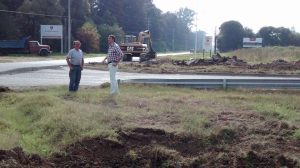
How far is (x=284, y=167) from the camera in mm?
7418

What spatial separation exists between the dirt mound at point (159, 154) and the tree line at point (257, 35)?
87.4 m

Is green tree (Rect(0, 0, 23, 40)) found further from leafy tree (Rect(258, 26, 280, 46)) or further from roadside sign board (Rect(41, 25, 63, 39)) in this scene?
leafy tree (Rect(258, 26, 280, 46))

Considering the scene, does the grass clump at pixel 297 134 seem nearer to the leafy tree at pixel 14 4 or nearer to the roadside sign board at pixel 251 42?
the leafy tree at pixel 14 4

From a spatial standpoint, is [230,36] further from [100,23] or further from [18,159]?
[18,159]

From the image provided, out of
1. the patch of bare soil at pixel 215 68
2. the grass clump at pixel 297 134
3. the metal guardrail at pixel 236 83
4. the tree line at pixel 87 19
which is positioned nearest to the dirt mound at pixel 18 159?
the grass clump at pixel 297 134

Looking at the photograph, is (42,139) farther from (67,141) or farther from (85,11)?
(85,11)

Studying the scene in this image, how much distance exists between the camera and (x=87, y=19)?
297 ft

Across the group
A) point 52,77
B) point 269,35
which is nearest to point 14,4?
point 269,35

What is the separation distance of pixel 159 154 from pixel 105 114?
2.64 metres

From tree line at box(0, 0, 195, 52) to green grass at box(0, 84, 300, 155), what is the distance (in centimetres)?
5974

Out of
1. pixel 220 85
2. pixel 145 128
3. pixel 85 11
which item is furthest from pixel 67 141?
pixel 85 11

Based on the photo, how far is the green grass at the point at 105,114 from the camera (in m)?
8.60

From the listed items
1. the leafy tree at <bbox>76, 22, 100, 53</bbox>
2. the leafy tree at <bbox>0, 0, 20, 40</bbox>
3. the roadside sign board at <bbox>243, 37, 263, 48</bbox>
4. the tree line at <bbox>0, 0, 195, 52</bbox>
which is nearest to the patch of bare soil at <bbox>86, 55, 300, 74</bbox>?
the leafy tree at <bbox>0, 0, 20, 40</bbox>

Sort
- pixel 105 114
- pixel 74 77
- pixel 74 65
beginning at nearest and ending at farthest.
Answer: pixel 105 114 < pixel 74 77 < pixel 74 65
